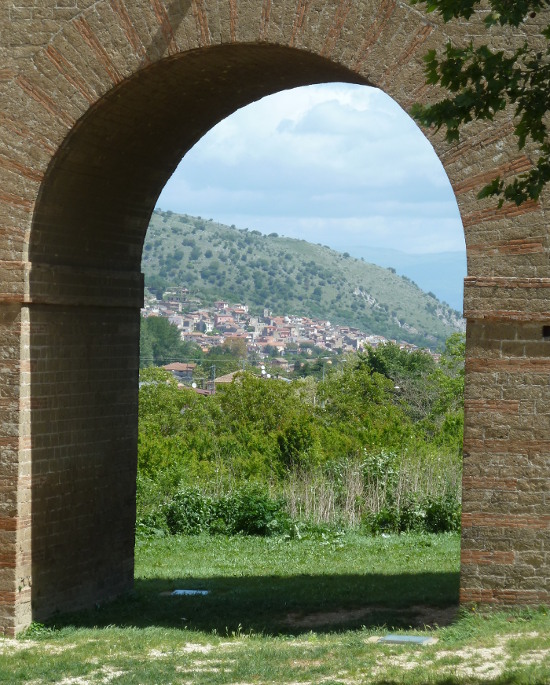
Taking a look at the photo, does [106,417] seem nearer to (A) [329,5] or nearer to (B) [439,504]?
(A) [329,5]

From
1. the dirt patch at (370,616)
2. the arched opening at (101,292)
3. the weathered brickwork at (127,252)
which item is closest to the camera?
the weathered brickwork at (127,252)

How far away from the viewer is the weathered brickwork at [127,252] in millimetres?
8508

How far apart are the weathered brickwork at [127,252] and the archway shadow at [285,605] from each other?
0.54 m

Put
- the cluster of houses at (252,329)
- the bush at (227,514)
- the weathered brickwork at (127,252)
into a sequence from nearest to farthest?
the weathered brickwork at (127,252), the bush at (227,514), the cluster of houses at (252,329)

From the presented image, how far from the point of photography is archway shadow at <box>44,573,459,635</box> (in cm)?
988

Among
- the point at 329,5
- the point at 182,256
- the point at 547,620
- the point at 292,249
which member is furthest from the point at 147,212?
the point at 292,249

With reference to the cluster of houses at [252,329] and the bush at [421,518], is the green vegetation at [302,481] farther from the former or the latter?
the cluster of houses at [252,329]

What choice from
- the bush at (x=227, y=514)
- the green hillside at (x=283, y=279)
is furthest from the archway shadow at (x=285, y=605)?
the green hillside at (x=283, y=279)

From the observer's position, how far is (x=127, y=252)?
11.3 meters

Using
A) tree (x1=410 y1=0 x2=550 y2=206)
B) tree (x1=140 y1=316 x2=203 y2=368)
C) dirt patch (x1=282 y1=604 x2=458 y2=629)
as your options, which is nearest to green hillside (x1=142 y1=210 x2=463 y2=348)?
tree (x1=140 y1=316 x2=203 y2=368)

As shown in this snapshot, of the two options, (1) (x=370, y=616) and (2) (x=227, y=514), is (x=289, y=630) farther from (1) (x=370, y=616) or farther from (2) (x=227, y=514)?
(2) (x=227, y=514)

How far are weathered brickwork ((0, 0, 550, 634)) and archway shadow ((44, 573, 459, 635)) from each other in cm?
54

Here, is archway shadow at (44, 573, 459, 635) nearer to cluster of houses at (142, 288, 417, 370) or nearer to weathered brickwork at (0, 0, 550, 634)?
weathered brickwork at (0, 0, 550, 634)

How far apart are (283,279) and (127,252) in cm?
10840
